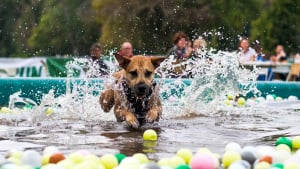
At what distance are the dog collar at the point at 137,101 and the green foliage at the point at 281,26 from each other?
25942 mm

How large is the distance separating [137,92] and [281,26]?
27.2 metres

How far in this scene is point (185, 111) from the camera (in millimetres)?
8727

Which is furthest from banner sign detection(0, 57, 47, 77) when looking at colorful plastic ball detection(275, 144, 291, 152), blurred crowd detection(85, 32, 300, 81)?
colorful plastic ball detection(275, 144, 291, 152)

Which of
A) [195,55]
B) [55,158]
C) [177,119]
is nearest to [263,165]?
[55,158]

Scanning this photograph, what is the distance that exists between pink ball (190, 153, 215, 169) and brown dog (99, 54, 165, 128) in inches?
98.4

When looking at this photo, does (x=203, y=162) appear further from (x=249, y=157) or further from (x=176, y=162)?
(x=249, y=157)

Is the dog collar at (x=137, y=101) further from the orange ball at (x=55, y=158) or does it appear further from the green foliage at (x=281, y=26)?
the green foliage at (x=281, y=26)

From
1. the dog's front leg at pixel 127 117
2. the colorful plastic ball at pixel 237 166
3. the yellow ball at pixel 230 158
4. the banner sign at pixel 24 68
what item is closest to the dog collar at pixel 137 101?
the dog's front leg at pixel 127 117

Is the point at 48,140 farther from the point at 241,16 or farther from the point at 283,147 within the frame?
the point at 241,16

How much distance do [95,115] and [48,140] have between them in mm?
2198

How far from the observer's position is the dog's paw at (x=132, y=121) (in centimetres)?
668

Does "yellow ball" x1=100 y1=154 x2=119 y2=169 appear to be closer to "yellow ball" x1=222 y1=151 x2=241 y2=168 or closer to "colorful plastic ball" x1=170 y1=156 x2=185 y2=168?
"colorful plastic ball" x1=170 y1=156 x2=185 y2=168

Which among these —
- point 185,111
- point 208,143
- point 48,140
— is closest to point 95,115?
point 185,111

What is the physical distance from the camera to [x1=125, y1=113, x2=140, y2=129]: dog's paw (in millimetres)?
6680
